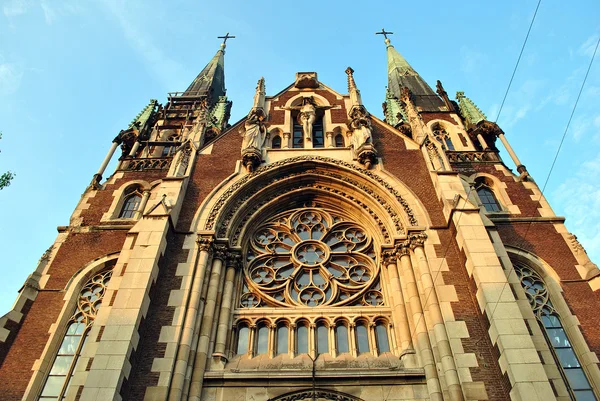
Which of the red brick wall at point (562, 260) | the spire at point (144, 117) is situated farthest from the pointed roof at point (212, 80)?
the red brick wall at point (562, 260)

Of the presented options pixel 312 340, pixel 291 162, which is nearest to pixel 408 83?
pixel 291 162

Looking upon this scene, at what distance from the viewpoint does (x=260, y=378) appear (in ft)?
39.4

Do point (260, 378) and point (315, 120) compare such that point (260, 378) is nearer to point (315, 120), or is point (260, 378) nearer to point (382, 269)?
point (382, 269)

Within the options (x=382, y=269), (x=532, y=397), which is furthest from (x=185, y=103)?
(x=532, y=397)

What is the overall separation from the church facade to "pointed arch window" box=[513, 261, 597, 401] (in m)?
0.04

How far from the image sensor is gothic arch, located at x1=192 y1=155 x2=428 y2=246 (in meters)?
15.7

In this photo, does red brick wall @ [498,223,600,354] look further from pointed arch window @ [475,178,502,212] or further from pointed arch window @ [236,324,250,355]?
pointed arch window @ [236,324,250,355]

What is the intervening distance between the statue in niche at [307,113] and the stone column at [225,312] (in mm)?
6610

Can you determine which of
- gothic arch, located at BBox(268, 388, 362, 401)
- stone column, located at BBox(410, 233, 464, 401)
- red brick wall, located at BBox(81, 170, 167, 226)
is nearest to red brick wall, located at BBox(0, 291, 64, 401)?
red brick wall, located at BBox(81, 170, 167, 226)

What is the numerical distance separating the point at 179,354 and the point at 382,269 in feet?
20.7

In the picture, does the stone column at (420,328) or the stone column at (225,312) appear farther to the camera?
the stone column at (225,312)

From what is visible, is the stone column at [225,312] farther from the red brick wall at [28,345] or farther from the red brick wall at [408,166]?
the red brick wall at [408,166]

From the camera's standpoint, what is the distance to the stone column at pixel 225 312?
12539mm

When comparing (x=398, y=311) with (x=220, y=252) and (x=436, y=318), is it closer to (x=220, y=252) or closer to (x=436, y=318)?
(x=436, y=318)
